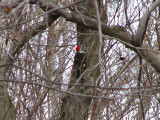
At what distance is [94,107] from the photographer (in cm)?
467

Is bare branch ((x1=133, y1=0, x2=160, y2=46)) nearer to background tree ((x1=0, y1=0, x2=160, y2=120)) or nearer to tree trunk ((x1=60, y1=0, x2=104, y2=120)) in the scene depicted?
background tree ((x1=0, y1=0, x2=160, y2=120))

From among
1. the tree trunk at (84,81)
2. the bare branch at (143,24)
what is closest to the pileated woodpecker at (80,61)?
Result: the tree trunk at (84,81)

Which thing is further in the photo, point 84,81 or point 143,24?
point 84,81

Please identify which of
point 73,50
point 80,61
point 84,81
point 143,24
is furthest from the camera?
point 73,50

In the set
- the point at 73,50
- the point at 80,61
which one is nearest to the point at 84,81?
the point at 80,61

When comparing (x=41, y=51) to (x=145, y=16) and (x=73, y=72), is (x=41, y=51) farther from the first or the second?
(x=145, y=16)

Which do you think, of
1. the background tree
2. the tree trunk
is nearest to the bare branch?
the background tree

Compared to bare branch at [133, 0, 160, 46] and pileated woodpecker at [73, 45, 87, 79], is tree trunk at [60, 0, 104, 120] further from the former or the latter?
bare branch at [133, 0, 160, 46]

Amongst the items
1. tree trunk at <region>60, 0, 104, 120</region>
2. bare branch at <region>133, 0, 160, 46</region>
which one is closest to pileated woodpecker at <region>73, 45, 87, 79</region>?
tree trunk at <region>60, 0, 104, 120</region>

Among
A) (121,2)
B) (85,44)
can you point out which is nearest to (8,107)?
(85,44)

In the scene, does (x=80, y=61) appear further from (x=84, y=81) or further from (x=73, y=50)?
(x=73, y=50)

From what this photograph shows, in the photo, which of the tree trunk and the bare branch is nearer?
the bare branch

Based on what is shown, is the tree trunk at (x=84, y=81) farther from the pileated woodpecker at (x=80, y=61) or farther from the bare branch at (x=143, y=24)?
the bare branch at (x=143, y=24)

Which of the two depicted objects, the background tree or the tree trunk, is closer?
the background tree
